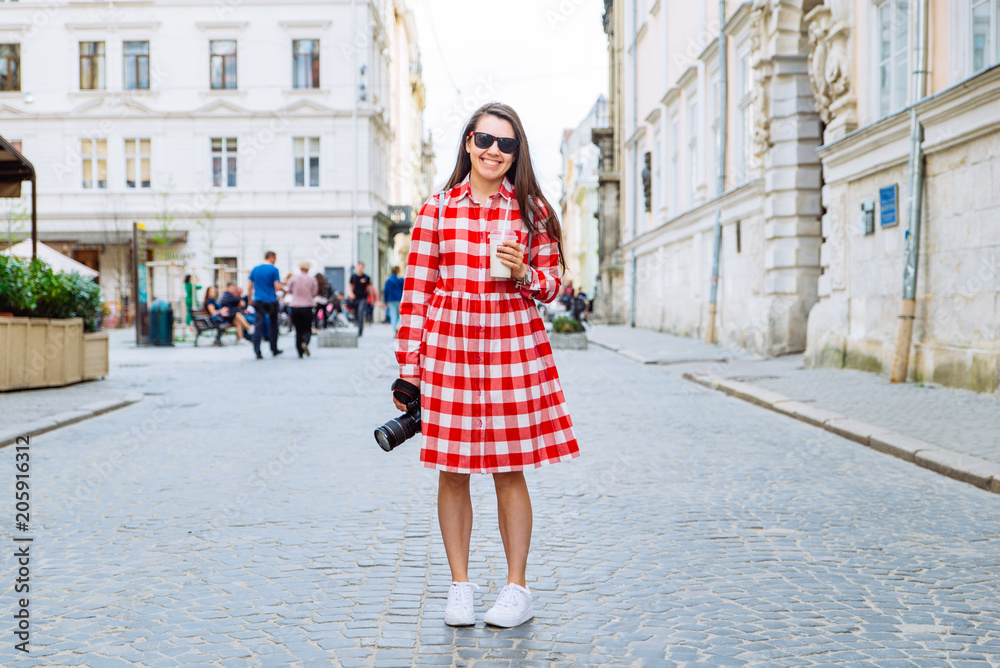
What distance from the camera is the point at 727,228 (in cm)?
1959

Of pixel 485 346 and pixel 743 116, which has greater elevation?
pixel 743 116

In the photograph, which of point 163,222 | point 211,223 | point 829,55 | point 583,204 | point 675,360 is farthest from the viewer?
point 583,204

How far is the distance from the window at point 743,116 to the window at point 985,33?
8.08 m

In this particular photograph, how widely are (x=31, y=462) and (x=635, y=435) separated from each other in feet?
14.5

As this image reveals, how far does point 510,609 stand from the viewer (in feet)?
11.3

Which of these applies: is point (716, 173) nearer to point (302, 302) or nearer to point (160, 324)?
point (302, 302)

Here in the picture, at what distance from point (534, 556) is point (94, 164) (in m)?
39.9

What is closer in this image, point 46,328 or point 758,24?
point 46,328

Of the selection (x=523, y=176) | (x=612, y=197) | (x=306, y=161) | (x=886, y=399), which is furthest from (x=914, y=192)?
(x=306, y=161)

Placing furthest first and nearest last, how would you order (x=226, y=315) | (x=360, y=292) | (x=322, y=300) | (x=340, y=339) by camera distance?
(x=322, y=300) → (x=360, y=292) → (x=226, y=315) → (x=340, y=339)

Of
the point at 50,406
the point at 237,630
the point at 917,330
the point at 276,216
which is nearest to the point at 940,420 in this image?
the point at 917,330

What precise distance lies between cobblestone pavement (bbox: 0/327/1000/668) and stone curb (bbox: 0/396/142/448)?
0.22m

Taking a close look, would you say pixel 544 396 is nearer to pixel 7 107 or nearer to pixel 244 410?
pixel 244 410

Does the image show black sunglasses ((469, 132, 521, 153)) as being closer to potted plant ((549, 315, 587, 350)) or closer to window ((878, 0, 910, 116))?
window ((878, 0, 910, 116))
